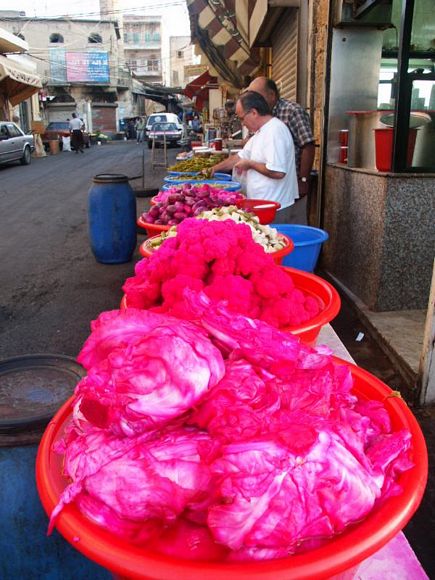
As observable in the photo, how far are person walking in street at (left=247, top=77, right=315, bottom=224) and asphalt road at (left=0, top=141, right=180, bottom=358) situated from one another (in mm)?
2325

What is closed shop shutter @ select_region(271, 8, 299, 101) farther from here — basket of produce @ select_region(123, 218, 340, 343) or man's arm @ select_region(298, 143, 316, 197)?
basket of produce @ select_region(123, 218, 340, 343)

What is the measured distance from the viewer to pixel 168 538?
86 centimetres

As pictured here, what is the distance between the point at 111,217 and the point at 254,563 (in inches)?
230

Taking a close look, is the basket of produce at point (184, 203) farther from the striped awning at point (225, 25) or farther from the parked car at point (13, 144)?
the parked car at point (13, 144)

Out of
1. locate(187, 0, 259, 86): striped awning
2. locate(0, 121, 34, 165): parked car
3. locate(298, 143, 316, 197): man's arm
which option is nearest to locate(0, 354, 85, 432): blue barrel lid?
locate(298, 143, 316, 197): man's arm

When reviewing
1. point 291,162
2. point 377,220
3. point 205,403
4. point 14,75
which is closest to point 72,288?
point 291,162

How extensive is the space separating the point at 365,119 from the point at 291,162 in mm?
1075

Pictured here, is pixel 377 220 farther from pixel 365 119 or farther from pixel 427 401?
pixel 427 401

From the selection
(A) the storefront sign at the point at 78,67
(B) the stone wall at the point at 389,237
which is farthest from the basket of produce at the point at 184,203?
(A) the storefront sign at the point at 78,67

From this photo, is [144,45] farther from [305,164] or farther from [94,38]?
[305,164]

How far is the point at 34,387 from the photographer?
1689mm

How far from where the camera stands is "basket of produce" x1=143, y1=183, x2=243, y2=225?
329 centimetres

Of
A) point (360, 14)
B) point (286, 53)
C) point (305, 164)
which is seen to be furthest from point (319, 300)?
point (286, 53)

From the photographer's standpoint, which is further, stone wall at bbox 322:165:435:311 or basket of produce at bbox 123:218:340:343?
stone wall at bbox 322:165:435:311
